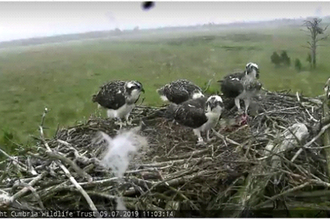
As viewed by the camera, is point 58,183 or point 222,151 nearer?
point 58,183

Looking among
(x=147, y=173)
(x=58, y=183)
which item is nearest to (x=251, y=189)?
(x=147, y=173)

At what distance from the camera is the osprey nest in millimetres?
1727

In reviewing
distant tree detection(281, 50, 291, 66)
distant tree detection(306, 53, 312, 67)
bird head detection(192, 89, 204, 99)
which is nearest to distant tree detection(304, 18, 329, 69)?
distant tree detection(306, 53, 312, 67)

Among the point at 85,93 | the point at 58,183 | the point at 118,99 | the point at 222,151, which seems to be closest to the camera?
the point at 58,183

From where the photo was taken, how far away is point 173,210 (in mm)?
1681

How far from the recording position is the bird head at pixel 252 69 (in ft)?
7.83

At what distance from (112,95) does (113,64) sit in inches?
14.2

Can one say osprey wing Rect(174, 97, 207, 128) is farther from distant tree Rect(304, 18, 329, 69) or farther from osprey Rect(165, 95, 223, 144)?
distant tree Rect(304, 18, 329, 69)

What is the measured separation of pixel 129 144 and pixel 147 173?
0.46 meters

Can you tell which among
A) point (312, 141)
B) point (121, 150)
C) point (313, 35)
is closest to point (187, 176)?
point (121, 150)

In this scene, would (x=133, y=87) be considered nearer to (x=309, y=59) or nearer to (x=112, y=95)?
(x=112, y=95)

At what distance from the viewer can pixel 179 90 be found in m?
2.55

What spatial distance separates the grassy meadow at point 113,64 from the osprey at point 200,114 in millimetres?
207

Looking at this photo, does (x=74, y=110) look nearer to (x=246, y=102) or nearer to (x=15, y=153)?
(x=15, y=153)
